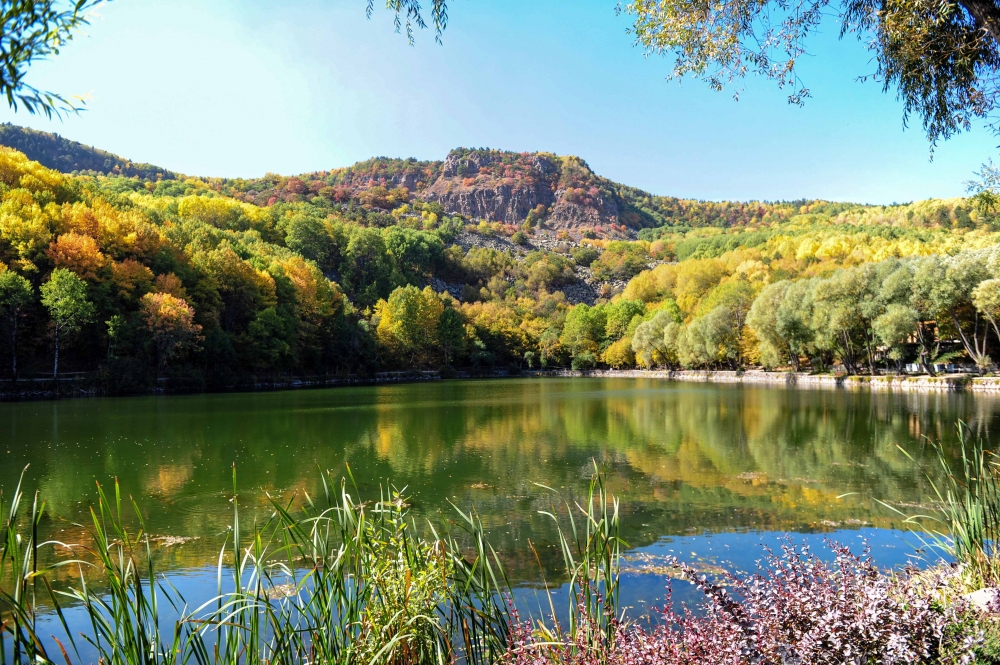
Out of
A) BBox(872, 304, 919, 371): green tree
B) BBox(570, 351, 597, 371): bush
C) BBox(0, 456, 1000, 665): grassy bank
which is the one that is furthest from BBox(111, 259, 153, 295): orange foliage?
BBox(570, 351, 597, 371): bush

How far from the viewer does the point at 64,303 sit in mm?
32781

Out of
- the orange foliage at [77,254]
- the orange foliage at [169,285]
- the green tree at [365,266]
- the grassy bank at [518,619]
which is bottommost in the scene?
the grassy bank at [518,619]

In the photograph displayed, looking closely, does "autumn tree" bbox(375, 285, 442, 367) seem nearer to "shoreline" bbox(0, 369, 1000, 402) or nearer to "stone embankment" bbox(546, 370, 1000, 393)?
"shoreline" bbox(0, 369, 1000, 402)

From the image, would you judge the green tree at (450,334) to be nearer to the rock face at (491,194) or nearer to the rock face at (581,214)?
the rock face at (491,194)

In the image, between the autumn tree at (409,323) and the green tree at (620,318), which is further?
the green tree at (620,318)

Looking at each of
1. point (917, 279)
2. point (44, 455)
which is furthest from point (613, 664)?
point (917, 279)

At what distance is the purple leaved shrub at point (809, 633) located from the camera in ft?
7.72

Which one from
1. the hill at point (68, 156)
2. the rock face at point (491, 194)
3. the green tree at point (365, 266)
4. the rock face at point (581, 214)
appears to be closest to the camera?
the green tree at point (365, 266)

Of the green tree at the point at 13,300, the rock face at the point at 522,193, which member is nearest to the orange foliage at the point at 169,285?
the green tree at the point at 13,300

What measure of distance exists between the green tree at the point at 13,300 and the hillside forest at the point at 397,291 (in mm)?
129

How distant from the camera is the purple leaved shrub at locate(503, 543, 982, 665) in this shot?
235cm

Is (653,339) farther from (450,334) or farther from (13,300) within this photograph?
(13,300)

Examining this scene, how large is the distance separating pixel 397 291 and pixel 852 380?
46007mm

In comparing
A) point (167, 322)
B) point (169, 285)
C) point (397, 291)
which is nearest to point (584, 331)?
point (397, 291)
